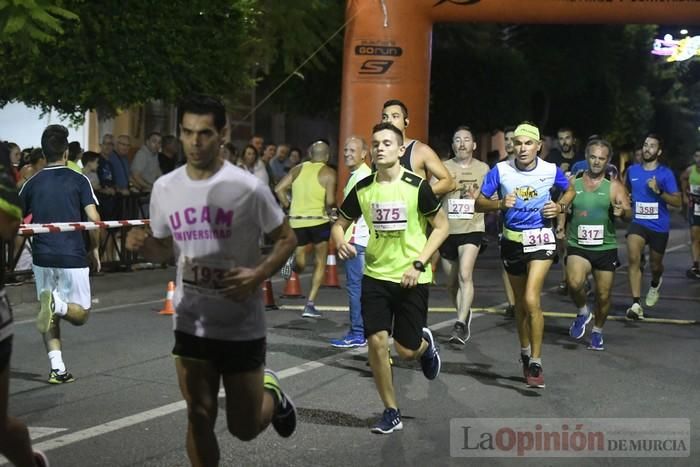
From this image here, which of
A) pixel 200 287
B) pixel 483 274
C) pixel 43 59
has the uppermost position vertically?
pixel 43 59

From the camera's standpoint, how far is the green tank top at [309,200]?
12.7m

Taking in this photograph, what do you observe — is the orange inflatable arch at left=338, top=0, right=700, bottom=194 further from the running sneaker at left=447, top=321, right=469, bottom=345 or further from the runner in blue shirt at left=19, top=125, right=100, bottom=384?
the runner in blue shirt at left=19, top=125, right=100, bottom=384

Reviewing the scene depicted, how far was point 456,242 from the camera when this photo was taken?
36.0 feet

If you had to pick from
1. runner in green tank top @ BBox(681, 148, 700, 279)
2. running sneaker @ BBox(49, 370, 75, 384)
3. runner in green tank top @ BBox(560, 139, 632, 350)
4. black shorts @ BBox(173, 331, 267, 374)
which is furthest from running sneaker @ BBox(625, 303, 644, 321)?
black shorts @ BBox(173, 331, 267, 374)

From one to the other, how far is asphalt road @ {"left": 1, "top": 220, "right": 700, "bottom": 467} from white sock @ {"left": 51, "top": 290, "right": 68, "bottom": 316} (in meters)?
0.53

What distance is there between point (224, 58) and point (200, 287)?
12.5 meters

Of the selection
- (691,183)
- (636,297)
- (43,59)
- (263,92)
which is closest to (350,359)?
(636,297)

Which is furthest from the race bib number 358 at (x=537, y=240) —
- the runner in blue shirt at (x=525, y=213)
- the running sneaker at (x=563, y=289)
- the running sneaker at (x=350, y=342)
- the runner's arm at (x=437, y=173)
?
the running sneaker at (x=563, y=289)

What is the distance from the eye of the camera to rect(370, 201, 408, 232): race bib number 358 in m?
7.35

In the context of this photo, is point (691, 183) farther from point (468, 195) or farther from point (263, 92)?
point (263, 92)

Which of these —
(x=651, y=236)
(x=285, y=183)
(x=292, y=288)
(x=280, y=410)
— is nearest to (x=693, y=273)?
(x=651, y=236)

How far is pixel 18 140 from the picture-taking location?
2194 cm

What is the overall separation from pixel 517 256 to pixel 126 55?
8.79 metres

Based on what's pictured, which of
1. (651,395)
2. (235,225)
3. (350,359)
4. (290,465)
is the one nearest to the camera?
(235,225)
